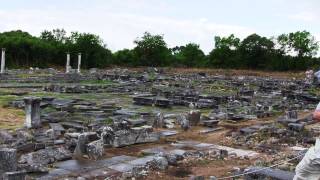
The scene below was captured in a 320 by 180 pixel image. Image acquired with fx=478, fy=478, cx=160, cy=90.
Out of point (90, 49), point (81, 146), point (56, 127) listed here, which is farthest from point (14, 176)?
point (90, 49)

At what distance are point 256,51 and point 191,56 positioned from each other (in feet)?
31.4

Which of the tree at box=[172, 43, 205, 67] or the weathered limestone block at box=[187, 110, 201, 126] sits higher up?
the tree at box=[172, 43, 205, 67]

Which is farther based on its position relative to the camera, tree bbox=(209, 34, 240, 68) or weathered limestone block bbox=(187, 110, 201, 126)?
tree bbox=(209, 34, 240, 68)

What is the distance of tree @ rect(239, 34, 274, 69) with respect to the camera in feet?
198

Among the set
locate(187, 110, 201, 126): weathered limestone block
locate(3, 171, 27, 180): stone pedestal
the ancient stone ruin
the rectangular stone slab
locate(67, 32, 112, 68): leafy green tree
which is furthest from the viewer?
locate(67, 32, 112, 68): leafy green tree

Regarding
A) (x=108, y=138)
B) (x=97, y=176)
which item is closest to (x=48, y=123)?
(x=108, y=138)

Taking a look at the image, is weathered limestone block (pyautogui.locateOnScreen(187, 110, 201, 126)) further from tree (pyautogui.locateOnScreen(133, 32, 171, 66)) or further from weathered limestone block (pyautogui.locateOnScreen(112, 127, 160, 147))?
tree (pyautogui.locateOnScreen(133, 32, 171, 66))

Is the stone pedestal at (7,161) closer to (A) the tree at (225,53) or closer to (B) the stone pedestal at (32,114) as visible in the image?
(B) the stone pedestal at (32,114)

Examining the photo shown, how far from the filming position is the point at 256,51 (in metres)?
60.5

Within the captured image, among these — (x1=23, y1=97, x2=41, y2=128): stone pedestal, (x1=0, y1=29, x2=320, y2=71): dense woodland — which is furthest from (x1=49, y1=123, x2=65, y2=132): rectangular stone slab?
(x1=0, y1=29, x2=320, y2=71): dense woodland

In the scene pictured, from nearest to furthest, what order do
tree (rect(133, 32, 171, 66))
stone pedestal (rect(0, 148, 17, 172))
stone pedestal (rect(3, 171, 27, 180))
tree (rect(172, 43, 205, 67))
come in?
stone pedestal (rect(3, 171, 27, 180)) → stone pedestal (rect(0, 148, 17, 172)) → tree (rect(133, 32, 171, 66)) → tree (rect(172, 43, 205, 67))

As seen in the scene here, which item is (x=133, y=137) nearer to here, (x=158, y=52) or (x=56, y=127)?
(x=56, y=127)

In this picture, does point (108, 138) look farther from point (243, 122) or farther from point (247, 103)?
point (247, 103)

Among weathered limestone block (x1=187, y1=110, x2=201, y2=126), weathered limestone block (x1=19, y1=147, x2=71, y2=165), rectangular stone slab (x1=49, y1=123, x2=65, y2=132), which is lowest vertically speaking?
rectangular stone slab (x1=49, y1=123, x2=65, y2=132)
